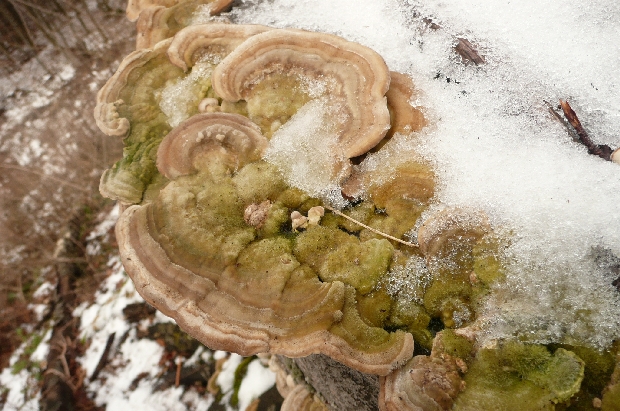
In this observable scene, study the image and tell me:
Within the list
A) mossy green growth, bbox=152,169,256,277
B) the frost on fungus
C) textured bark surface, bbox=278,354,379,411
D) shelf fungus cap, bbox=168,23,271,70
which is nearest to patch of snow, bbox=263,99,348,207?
the frost on fungus

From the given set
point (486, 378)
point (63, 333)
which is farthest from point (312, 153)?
point (63, 333)

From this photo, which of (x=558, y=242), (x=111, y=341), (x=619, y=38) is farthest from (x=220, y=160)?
(x=111, y=341)

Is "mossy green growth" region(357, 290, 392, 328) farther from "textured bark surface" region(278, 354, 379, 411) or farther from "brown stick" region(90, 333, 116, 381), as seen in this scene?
"brown stick" region(90, 333, 116, 381)

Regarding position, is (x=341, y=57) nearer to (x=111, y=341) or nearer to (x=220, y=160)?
(x=220, y=160)

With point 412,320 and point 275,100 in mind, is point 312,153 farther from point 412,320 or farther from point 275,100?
point 412,320

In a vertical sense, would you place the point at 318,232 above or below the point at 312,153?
below

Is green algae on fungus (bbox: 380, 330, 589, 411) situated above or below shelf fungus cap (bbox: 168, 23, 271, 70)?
below
